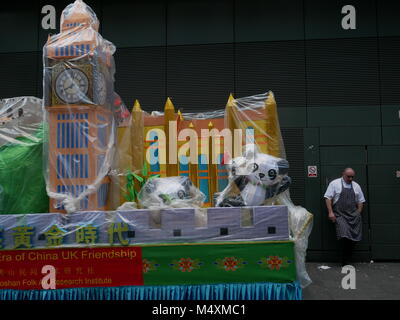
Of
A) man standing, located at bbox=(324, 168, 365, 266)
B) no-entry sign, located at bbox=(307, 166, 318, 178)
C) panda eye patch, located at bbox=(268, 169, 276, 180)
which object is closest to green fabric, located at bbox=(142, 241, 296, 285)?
panda eye patch, located at bbox=(268, 169, 276, 180)

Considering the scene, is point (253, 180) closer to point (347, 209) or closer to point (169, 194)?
point (169, 194)

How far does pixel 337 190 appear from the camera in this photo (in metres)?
7.89

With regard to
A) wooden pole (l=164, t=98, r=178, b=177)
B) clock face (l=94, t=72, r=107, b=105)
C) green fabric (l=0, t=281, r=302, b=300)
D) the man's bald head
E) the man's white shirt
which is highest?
clock face (l=94, t=72, r=107, b=105)

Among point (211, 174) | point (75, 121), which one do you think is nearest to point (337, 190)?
point (211, 174)

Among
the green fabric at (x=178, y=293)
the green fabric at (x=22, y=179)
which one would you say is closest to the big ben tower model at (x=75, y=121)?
the green fabric at (x=22, y=179)

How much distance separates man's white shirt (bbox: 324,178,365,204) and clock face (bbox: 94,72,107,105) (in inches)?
205

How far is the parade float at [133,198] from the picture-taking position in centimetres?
378

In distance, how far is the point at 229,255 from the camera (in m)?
3.76

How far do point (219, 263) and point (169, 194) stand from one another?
830 millimetres

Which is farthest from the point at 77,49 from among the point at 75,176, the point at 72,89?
the point at 75,176

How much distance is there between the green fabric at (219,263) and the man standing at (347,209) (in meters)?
4.42

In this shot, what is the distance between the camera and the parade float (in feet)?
12.4

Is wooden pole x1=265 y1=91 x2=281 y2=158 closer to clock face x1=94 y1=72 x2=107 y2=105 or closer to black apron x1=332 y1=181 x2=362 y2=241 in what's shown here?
clock face x1=94 y1=72 x2=107 y2=105

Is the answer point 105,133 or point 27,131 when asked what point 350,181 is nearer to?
point 105,133
